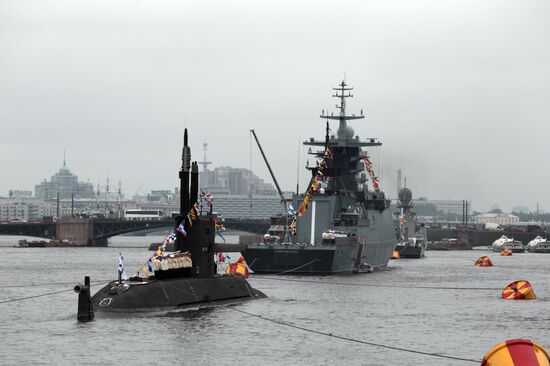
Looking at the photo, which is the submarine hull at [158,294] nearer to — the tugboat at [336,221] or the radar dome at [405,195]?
the tugboat at [336,221]

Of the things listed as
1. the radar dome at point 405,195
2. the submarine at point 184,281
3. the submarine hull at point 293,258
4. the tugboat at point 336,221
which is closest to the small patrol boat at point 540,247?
the radar dome at point 405,195

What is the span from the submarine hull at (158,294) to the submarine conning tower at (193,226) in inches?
28.4

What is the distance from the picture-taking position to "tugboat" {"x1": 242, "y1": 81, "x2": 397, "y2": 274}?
75.8m

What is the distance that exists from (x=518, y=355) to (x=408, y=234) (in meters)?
135

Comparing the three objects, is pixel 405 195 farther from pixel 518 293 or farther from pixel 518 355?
pixel 518 355

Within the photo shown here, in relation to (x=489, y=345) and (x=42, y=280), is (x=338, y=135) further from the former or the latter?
(x=489, y=345)

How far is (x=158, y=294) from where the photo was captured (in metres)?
44.1

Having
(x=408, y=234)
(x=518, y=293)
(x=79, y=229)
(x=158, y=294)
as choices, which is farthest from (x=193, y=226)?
(x=79, y=229)

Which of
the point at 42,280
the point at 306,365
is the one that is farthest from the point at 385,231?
the point at 306,365

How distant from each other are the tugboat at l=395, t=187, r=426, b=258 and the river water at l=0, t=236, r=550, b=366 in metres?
69.7

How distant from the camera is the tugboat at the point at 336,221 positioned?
75.8 m

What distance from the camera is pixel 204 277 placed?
49.1 m

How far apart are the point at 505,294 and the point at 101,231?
130m

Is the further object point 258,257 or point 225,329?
point 258,257
